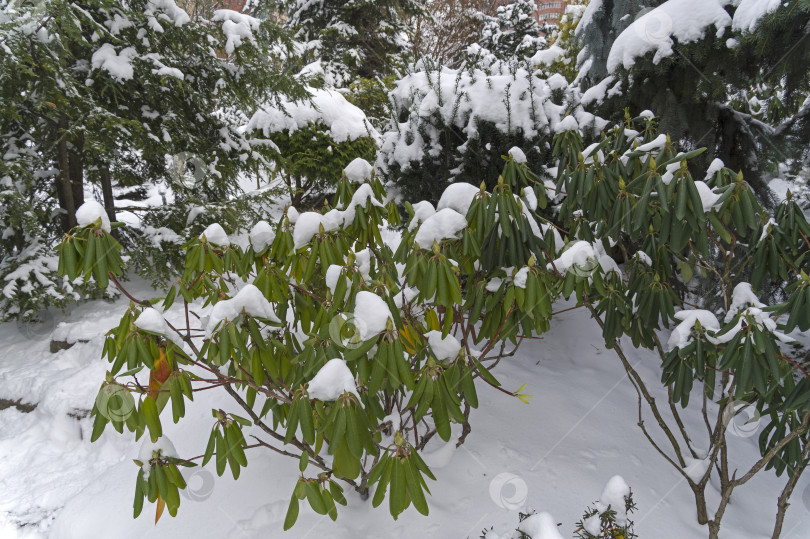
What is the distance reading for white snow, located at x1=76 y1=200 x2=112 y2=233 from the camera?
126 centimetres

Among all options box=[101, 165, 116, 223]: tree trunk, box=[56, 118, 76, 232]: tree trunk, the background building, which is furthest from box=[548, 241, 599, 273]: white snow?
the background building

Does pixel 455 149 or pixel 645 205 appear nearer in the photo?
pixel 645 205

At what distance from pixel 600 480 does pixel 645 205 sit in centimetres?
121

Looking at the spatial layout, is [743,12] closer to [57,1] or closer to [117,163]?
[57,1]

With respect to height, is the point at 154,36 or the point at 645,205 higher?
the point at 154,36

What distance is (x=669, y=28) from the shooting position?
91.0 inches

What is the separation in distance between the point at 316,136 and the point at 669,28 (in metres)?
4.40

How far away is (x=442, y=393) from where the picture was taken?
1174 mm

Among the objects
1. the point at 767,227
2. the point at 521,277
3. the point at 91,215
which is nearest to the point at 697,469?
the point at 767,227

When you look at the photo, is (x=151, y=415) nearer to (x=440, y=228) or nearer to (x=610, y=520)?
(x=440, y=228)

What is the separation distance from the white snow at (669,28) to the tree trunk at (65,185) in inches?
167

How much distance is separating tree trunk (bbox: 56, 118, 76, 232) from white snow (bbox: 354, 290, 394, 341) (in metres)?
3.84

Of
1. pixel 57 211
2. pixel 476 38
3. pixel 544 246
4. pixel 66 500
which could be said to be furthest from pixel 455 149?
pixel 476 38

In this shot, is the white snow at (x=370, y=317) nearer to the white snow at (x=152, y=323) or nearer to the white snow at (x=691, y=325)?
the white snow at (x=152, y=323)
